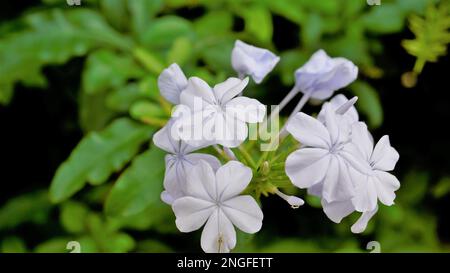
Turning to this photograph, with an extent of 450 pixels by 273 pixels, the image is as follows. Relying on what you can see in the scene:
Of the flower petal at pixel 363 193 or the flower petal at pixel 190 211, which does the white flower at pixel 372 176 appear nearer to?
the flower petal at pixel 363 193

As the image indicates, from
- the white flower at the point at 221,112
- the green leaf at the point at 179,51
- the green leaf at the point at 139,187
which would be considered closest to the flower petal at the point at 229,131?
the white flower at the point at 221,112

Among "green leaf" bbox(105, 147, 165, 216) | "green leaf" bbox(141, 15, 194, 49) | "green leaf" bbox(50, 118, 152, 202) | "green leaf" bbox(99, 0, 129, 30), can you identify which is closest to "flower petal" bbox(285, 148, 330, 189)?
"green leaf" bbox(105, 147, 165, 216)

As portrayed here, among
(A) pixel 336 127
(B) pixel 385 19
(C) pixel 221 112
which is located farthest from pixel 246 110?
(B) pixel 385 19

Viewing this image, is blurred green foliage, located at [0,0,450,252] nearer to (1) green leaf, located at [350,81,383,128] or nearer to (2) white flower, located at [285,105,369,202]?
(1) green leaf, located at [350,81,383,128]

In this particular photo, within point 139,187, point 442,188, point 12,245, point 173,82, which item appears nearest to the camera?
point 173,82

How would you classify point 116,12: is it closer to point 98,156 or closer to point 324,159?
point 98,156
